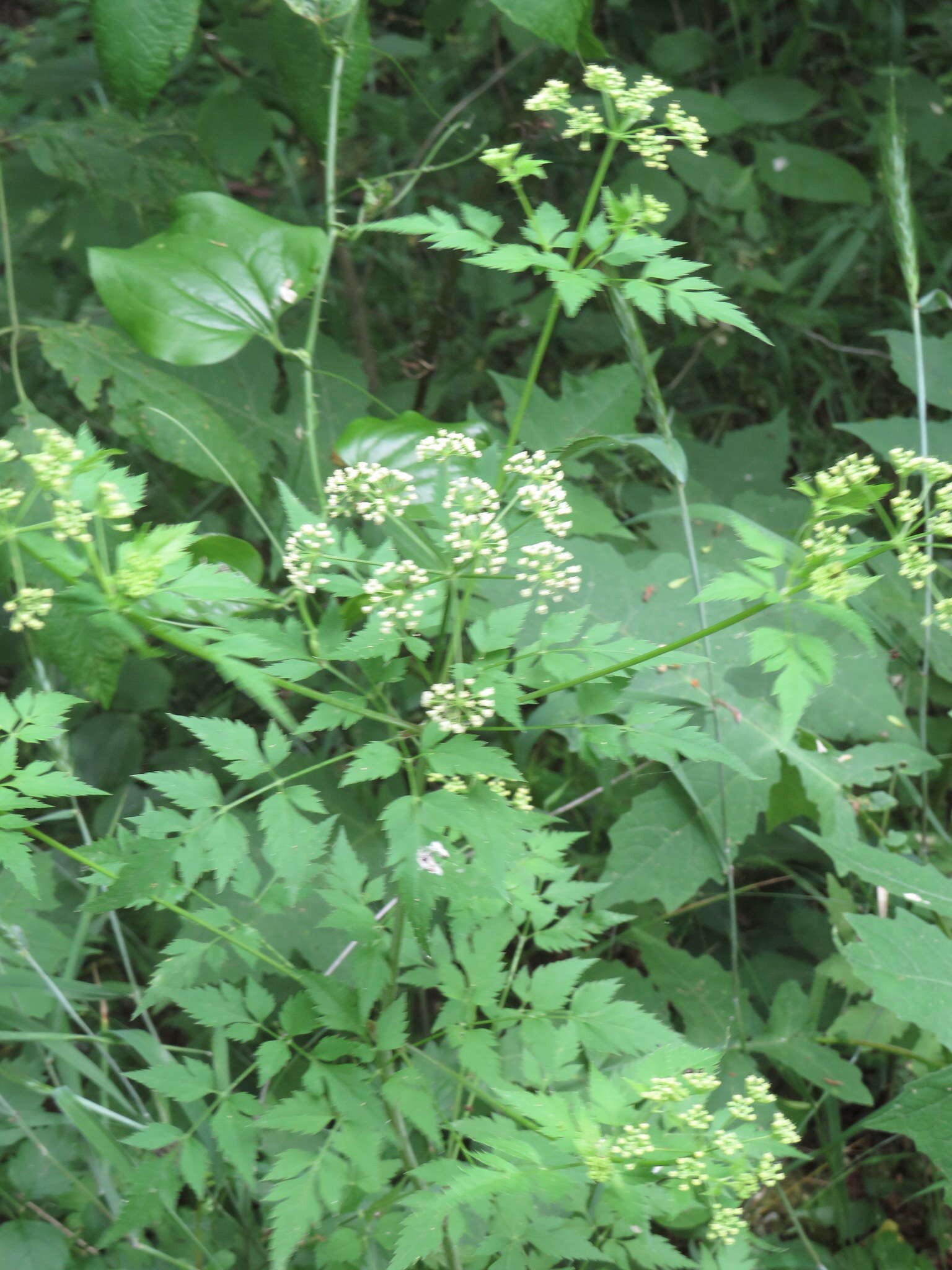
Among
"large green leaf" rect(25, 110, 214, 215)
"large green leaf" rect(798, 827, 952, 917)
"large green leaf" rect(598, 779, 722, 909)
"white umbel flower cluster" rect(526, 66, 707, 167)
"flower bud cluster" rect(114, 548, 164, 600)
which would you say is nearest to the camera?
"flower bud cluster" rect(114, 548, 164, 600)

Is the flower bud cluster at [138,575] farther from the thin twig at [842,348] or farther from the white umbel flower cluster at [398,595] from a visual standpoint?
the thin twig at [842,348]

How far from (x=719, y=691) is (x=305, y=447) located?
3.14 feet

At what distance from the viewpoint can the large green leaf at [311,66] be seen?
1.91 m

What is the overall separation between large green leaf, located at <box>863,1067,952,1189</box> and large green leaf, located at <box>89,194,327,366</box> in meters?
1.43

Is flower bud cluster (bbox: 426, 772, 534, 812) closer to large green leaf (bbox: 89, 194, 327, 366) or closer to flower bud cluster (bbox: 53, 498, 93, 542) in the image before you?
flower bud cluster (bbox: 53, 498, 93, 542)

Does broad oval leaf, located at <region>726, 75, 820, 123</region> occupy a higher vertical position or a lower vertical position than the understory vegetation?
higher

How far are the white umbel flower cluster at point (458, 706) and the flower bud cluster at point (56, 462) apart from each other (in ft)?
1.41

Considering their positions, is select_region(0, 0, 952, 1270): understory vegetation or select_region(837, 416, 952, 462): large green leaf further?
select_region(837, 416, 952, 462): large green leaf

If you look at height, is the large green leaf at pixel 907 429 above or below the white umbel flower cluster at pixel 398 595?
below

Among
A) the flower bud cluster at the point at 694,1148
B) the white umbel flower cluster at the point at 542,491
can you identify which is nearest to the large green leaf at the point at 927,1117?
the flower bud cluster at the point at 694,1148

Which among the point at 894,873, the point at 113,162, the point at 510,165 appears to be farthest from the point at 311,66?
the point at 894,873

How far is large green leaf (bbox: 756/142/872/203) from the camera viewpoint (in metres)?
2.84

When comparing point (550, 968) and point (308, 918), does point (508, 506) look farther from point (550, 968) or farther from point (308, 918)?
point (308, 918)

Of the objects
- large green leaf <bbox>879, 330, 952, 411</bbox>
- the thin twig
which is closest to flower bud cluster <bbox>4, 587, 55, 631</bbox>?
large green leaf <bbox>879, 330, 952, 411</bbox>
